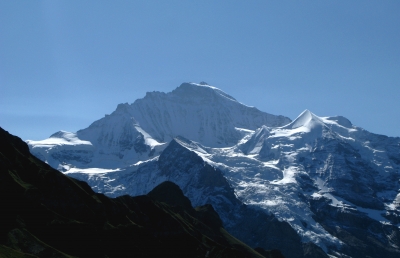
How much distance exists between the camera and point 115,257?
19600 centimetres

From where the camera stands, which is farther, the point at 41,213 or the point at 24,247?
the point at 41,213

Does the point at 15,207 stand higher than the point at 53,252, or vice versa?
the point at 15,207

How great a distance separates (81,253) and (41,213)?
1611 centimetres

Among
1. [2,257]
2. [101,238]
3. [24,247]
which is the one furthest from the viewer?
[101,238]

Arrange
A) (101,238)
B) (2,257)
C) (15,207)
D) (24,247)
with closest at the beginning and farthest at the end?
(2,257) < (24,247) < (15,207) < (101,238)

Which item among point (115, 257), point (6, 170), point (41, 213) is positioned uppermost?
point (6, 170)

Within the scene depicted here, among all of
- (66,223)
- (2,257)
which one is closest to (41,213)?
(66,223)

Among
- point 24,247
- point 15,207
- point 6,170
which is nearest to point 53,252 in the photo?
point 24,247

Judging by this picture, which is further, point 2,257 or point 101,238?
point 101,238

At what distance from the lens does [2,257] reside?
14438 cm

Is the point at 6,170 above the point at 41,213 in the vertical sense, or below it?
above

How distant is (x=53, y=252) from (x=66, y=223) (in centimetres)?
2108

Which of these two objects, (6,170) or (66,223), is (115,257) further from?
(6,170)

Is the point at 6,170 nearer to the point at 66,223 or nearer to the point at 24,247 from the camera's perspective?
the point at 66,223
